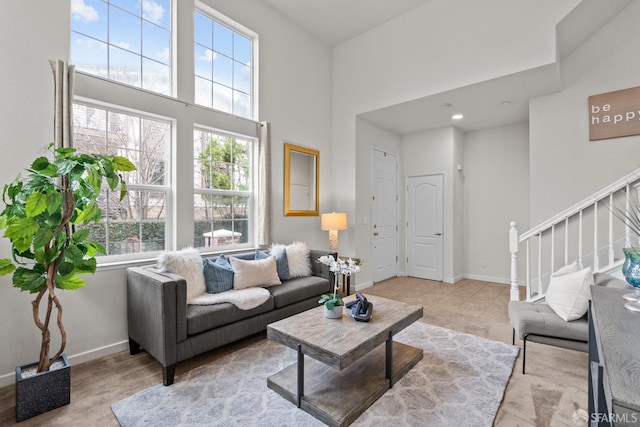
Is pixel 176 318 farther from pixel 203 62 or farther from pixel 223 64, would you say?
pixel 223 64

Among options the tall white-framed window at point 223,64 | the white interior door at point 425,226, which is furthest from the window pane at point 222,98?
the white interior door at point 425,226

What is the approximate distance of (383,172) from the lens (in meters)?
5.46

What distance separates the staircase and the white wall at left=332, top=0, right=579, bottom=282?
4.94ft

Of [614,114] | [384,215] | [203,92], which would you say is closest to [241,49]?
[203,92]

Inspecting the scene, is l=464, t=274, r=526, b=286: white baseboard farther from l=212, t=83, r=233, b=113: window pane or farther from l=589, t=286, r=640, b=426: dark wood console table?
l=212, t=83, r=233, b=113: window pane

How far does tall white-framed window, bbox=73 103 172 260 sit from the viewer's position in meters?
2.72

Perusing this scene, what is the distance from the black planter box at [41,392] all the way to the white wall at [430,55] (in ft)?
11.9

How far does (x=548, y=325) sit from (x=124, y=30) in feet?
14.9

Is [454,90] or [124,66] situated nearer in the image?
[124,66]

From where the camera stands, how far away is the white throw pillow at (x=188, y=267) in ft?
8.61

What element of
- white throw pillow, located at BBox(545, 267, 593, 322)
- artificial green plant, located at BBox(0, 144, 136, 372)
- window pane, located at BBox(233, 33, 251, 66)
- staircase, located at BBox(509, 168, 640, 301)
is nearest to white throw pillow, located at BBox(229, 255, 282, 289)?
artificial green plant, located at BBox(0, 144, 136, 372)

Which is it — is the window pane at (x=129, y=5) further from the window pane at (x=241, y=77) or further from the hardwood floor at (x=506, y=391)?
the hardwood floor at (x=506, y=391)

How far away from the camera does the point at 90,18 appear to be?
2740 millimetres

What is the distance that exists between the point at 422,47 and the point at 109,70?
12.0ft
